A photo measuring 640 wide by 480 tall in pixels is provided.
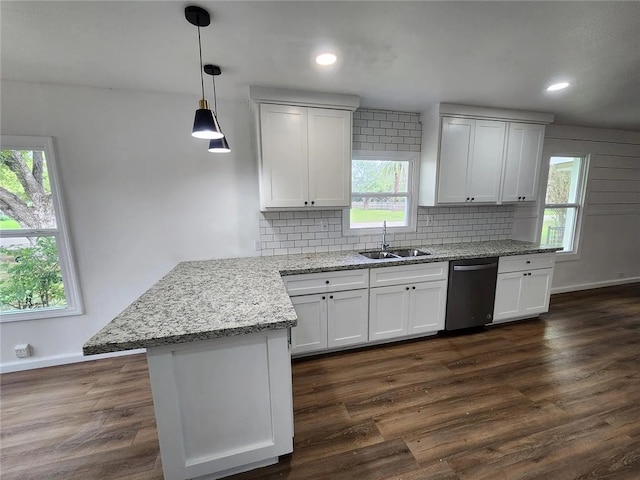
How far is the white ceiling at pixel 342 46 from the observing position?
135cm

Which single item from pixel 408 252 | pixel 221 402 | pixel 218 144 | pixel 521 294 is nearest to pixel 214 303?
pixel 221 402

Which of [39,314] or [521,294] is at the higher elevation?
[39,314]

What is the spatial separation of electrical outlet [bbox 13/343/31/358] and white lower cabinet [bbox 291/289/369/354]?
2381 mm

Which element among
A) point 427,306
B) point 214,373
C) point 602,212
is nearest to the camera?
point 214,373

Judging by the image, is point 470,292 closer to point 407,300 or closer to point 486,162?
point 407,300

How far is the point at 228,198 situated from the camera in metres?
2.72

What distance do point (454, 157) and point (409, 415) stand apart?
2.54m

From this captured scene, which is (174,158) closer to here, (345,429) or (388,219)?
(388,219)

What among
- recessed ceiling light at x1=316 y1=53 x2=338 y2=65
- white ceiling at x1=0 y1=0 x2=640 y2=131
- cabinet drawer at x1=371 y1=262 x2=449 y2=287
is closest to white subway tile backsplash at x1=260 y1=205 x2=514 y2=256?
cabinet drawer at x1=371 y1=262 x2=449 y2=287

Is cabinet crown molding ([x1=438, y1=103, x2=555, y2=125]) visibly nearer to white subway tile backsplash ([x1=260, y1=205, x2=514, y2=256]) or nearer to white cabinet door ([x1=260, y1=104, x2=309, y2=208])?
white subway tile backsplash ([x1=260, y1=205, x2=514, y2=256])

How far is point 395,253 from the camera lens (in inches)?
122

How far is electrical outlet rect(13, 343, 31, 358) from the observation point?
7.85ft

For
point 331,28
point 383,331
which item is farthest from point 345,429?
point 331,28

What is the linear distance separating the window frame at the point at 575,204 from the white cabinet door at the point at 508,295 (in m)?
1.29
